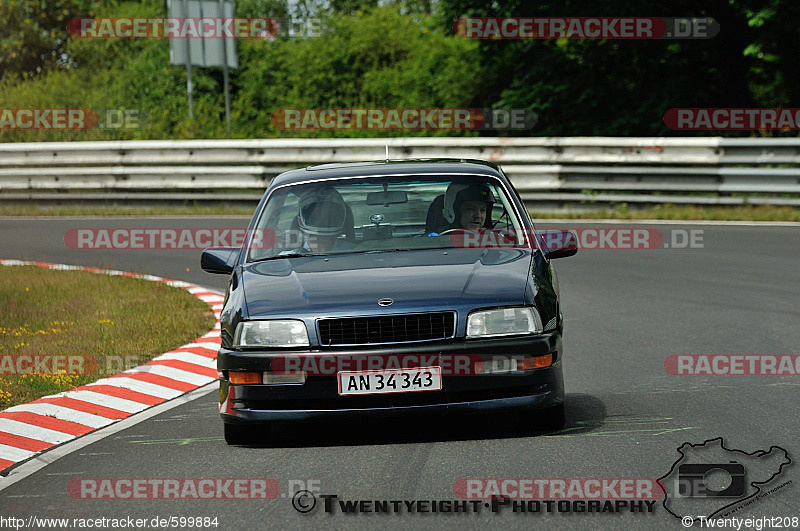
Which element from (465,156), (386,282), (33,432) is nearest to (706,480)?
(386,282)

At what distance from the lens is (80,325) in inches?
476

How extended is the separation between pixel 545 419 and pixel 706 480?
4.00ft

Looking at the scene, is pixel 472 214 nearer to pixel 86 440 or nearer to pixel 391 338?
pixel 391 338

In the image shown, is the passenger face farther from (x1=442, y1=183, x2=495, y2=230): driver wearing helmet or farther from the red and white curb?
the red and white curb

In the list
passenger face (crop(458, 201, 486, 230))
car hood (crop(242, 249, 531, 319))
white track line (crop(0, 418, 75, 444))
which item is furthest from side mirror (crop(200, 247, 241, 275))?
passenger face (crop(458, 201, 486, 230))

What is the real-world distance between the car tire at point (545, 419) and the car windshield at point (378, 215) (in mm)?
1251

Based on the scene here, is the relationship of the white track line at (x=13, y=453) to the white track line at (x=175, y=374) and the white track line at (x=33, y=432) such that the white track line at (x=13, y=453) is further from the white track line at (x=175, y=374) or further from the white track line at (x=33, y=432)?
the white track line at (x=175, y=374)

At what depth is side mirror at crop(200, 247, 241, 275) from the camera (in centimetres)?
781

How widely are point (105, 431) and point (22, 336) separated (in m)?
4.02

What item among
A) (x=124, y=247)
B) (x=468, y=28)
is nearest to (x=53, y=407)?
(x=124, y=247)

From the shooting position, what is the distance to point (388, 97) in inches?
1462

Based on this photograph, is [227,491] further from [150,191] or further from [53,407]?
[150,191]

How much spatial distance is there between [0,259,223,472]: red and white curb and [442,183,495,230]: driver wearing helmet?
2410 millimetres

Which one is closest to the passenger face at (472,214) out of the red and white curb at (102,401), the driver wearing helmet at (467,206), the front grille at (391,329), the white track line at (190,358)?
the driver wearing helmet at (467,206)
